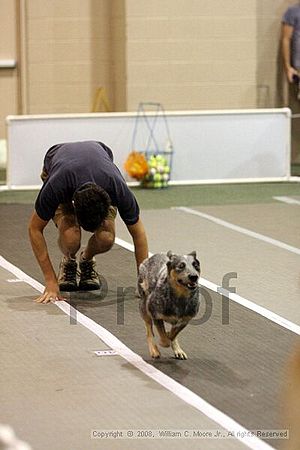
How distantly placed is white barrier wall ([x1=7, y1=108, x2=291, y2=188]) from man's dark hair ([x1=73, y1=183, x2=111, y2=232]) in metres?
5.23

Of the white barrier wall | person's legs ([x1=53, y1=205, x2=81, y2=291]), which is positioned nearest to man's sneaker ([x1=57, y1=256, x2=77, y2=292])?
person's legs ([x1=53, y1=205, x2=81, y2=291])

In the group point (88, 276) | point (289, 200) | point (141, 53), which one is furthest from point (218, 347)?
point (141, 53)

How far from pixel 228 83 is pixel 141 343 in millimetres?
7250

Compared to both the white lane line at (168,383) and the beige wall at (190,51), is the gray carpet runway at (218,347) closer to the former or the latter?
the white lane line at (168,383)

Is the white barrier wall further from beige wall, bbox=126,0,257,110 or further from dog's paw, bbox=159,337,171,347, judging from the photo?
dog's paw, bbox=159,337,171,347

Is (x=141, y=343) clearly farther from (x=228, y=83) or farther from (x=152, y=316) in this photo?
(x=228, y=83)

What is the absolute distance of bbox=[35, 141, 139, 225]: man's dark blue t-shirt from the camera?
579cm

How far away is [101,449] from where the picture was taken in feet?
12.4

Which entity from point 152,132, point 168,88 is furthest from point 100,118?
point 168,88

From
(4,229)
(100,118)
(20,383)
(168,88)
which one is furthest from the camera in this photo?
(168,88)

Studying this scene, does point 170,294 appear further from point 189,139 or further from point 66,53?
point 66,53

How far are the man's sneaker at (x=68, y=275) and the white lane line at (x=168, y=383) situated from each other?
13 cm

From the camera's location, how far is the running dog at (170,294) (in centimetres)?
457

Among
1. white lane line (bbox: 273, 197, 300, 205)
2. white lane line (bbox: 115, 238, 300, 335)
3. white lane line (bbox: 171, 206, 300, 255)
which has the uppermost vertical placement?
white lane line (bbox: 115, 238, 300, 335)
